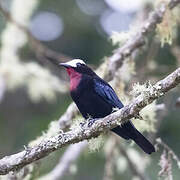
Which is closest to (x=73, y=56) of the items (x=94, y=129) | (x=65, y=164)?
(x=65, y=164)

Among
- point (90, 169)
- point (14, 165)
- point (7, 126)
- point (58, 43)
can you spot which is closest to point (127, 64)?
point (14, 165)

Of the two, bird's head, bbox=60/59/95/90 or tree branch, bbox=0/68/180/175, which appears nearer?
tree branch, bbox=0/68/180/175

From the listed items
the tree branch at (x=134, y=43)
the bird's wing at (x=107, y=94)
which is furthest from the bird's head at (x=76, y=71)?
the tree branch at (x=134, y=43)

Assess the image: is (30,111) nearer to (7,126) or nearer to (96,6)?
(7,126)

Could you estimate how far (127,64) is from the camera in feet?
17.9

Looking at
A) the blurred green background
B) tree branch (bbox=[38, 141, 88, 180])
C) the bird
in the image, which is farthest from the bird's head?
the blurred green background

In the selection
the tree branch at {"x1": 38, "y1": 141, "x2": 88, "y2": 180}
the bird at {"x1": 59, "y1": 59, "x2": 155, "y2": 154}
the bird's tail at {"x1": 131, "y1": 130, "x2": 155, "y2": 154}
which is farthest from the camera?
the tree branch at {"x1": 38, "y1": 141, "x2": 88, "y2": 180}

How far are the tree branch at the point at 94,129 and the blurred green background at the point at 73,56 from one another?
3777 mm

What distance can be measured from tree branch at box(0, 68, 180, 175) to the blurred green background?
378 cm

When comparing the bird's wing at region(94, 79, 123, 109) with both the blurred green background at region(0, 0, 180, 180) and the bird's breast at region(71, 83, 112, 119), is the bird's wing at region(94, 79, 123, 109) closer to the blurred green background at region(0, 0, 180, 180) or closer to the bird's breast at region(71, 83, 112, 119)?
the bird's breast at region(71, 83, 112, 119)

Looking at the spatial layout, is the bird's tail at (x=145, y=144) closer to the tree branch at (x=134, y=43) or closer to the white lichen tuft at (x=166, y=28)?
the tree branch at (x=134, y=43)

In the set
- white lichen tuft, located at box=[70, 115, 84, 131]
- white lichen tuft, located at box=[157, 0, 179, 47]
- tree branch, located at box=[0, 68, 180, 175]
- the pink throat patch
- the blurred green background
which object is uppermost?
the blurred green background

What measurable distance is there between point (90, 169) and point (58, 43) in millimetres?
3295

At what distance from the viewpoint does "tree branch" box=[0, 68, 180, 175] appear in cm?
355
